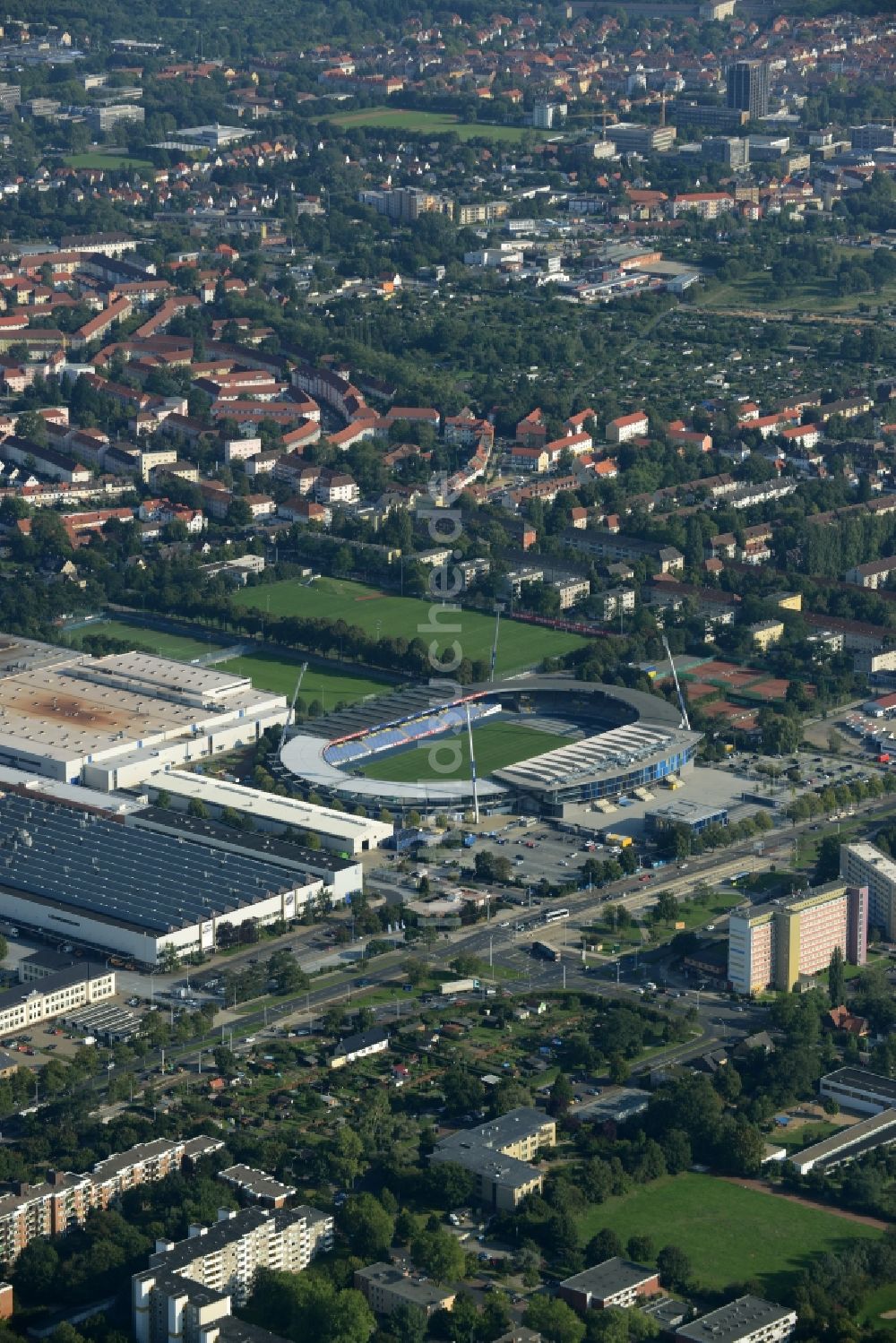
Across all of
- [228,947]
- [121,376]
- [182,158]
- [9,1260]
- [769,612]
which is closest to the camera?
[9,1260]

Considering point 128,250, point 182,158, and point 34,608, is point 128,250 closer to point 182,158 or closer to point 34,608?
point 182,158

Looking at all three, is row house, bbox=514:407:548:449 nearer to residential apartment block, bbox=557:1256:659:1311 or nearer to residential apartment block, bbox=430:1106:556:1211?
residential apartment block, bbox=430:1106:556:1211

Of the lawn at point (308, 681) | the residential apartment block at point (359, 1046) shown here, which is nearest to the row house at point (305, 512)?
the lawn at point (308, 681)

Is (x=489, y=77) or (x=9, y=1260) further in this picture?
(x=489, y=77)

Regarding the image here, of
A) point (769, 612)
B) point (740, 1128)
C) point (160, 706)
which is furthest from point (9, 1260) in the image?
point (769, 612)

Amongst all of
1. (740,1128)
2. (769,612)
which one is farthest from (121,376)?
(740,1128)

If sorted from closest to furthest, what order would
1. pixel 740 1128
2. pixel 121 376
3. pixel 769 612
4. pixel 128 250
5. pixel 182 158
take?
pixel 740 1128, pixel 769 612, pixel 121 376, pixel 128 250, pixel 182 158

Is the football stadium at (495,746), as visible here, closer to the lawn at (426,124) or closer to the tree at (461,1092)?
the tree at (461,1092)
